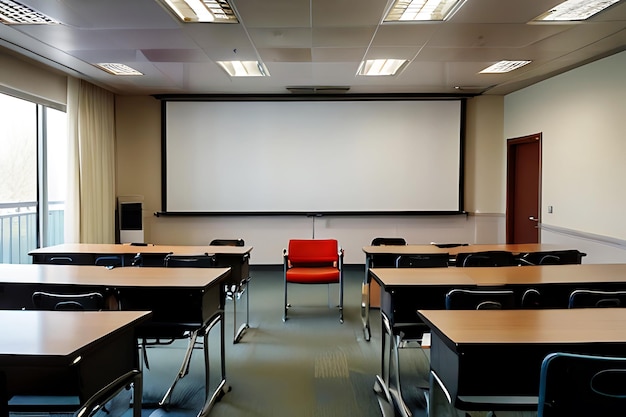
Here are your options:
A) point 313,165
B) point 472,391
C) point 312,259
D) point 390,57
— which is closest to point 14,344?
point 472,391

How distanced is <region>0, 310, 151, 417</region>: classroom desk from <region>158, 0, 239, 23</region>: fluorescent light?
8.78ft

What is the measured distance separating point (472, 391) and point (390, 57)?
4.04 metres

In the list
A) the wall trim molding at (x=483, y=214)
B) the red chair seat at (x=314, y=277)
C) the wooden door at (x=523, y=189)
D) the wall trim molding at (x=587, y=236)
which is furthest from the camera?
the wall trim molding at (x=483, y=214)

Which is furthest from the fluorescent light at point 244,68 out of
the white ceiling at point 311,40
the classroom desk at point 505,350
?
the classroom desk at point 505,350

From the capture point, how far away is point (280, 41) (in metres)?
4.29

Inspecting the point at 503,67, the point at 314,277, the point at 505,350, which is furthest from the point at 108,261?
the point at 503,67

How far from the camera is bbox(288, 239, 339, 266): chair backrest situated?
4.96 meters

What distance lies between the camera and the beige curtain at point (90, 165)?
5.78 meters

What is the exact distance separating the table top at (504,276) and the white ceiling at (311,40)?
217 cm

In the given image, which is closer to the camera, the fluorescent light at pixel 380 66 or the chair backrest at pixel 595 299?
the chair backrest at pixel 595 299

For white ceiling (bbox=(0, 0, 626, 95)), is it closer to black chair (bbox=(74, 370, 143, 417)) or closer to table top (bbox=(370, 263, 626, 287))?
table top (bbox=(370, 263, 626, 287))

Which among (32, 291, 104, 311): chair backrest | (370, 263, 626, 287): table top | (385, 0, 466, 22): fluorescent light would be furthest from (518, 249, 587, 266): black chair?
(32, 291, 104, 311): chair backrest

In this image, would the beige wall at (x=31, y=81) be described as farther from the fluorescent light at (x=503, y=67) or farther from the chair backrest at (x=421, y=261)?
the fluorescent light at (x=503, y=67)

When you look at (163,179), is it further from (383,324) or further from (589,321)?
(589,321)
